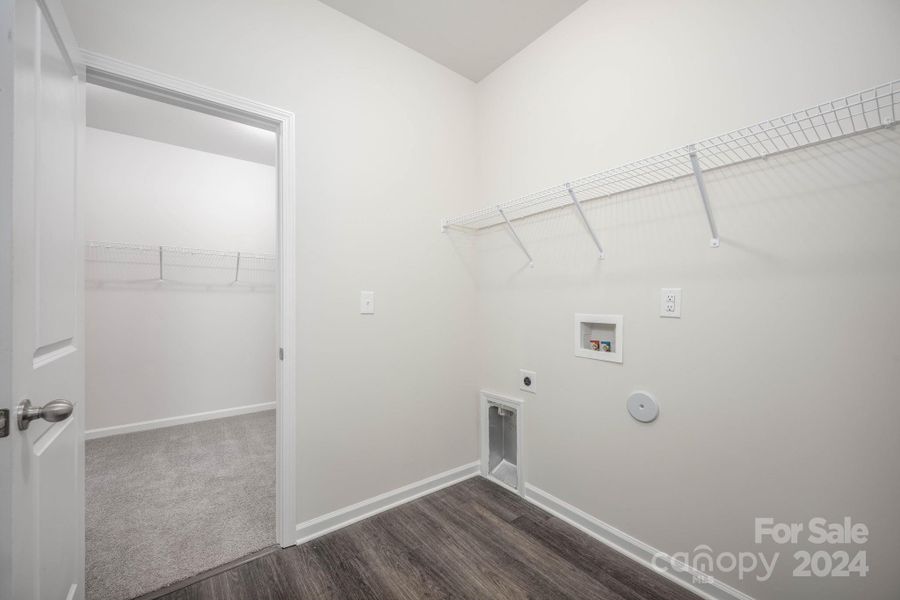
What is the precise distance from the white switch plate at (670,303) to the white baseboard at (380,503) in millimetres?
1510

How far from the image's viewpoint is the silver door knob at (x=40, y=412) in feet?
2.38

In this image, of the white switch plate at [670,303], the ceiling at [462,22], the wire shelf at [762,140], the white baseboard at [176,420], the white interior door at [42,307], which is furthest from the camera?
the white baseboard at [176,420]

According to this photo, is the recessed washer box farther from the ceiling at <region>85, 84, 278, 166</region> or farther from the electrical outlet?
the ceiling at <region>85, 84, 278, 166</region>

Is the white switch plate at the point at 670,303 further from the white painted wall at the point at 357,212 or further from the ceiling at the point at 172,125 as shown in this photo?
the ceiling at the point at 172,125

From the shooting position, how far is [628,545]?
1572 millimetres

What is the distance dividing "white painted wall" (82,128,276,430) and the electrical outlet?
2536mm

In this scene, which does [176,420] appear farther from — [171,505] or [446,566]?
[446,566]

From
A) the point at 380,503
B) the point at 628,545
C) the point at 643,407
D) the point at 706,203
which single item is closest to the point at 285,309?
the point at 380,503

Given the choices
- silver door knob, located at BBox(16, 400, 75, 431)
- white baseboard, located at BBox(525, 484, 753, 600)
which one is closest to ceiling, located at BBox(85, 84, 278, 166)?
silver door knob, located at BBox(16, 400, 75, 431)

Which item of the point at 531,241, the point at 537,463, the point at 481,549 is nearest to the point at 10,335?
the point at 481,549

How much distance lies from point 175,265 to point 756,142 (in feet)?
13.4

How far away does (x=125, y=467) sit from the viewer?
2.38 meters

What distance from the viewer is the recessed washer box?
1.61 metres

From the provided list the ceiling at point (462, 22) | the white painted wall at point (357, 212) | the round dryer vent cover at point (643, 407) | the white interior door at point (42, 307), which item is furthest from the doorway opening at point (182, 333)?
the round dryer vent cover at point (643, 407)
